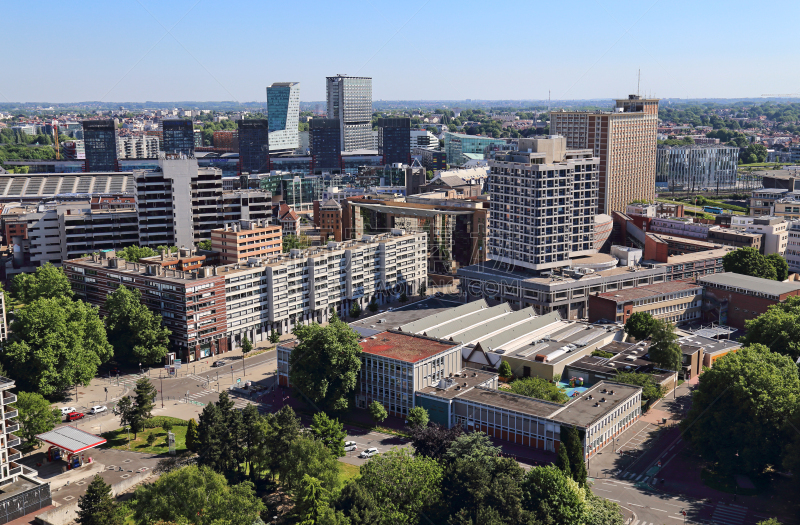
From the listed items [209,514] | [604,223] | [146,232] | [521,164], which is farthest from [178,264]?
[604,223]

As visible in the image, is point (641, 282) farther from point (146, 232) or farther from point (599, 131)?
point (146, 232)

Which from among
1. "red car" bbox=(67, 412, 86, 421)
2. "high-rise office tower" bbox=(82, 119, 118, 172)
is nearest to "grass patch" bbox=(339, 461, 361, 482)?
"red car" bbox=(67, 412, 86, 421)

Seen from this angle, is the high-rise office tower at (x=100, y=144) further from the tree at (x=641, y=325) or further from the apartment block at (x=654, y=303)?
the tree at (x=641, y=325)

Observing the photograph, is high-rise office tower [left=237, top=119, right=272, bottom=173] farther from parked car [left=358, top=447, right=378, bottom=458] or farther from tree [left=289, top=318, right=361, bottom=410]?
parked car [left=358, top=447, right=378, bottom=458]

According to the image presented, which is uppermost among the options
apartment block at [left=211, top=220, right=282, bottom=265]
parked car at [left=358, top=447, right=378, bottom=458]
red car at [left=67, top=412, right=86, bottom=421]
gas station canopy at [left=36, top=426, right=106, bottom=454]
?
apartment block at [left=211, top=220, right=282, bottom=265]

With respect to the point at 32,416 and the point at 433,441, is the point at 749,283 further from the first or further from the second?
the point at 32,416

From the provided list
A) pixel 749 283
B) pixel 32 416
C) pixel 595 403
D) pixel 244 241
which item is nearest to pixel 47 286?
pixel 244 241
